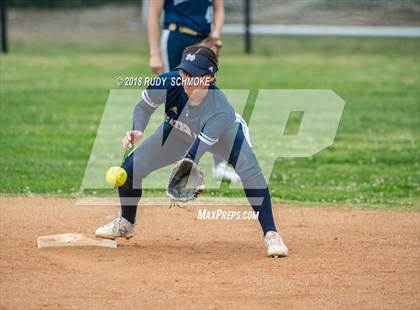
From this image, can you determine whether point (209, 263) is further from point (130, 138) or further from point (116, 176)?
point (130, 138)

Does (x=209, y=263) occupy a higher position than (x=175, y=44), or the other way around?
(x=209, y=263)

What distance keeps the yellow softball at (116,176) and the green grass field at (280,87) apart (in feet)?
9.44

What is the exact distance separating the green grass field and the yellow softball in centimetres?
288

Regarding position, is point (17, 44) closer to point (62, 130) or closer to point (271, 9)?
point (271, 9)

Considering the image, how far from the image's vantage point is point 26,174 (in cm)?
1130

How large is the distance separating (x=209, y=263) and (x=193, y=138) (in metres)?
1.12

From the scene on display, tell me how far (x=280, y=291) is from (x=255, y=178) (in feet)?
4.13

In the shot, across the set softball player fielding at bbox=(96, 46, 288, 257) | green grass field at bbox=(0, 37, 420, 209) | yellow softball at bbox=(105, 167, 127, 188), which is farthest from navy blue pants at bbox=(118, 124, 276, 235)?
green grass field at bbox=(0, 37, 420, 209)

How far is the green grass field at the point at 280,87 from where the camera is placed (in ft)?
36.6

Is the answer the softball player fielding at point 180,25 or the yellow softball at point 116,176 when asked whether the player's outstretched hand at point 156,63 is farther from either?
the yellow softball at point 116,176

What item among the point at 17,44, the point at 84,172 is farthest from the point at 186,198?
the point at 17,44

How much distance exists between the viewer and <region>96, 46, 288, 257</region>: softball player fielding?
297 inches

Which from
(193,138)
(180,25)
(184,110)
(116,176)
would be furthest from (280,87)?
(116,176)

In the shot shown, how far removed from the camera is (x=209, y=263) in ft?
24.3
